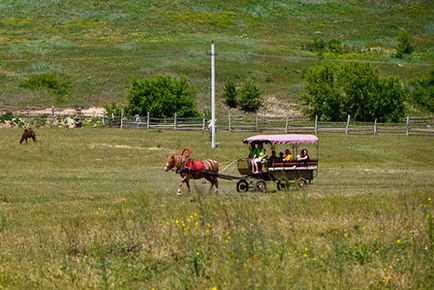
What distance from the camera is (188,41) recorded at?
365 ft

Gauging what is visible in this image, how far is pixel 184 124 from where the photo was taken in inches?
2704

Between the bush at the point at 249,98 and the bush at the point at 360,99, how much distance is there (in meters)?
6.14

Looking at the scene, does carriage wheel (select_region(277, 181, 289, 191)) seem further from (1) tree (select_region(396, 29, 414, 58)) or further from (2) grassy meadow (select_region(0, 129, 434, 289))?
(1) tree (select_region(396, 29, 414, 58))

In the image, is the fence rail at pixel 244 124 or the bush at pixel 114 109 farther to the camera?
the bush at pixel 114 109

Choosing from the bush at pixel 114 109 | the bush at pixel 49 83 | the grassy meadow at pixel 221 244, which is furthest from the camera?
the bush at pixel 49 83

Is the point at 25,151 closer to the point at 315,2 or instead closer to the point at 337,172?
Answer: the point at 337,172

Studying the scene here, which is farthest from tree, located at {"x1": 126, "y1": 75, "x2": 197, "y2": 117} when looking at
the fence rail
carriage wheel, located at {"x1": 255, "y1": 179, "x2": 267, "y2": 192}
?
carriage wheel, located at {"x1": 255, "y1": 179, "x2": 267, "y2": 192}

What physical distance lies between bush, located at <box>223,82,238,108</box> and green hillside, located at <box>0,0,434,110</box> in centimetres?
171

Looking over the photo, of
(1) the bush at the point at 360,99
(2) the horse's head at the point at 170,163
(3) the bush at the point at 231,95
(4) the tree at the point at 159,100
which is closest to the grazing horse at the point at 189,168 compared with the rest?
(2) the horse's head at the point at 170,163

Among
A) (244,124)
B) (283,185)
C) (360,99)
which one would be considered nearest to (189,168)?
(283,185)

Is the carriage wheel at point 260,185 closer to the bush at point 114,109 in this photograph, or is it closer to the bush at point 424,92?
the bush at point 114,109

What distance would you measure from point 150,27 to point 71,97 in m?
40.9

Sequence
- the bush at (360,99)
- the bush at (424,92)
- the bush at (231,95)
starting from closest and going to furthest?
the bush at (360,99), the bush at (231,95), the bush at (424,92)

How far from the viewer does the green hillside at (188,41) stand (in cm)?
9375
